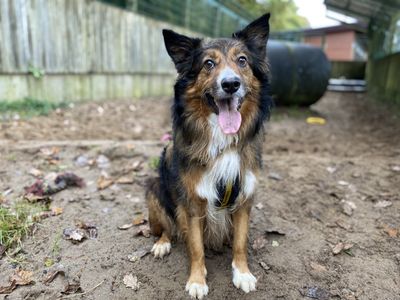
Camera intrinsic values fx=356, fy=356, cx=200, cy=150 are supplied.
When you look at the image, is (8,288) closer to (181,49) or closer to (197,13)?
(181,49)

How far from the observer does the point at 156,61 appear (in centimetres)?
1254

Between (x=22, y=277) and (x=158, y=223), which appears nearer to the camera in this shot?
(x=22, y=277)

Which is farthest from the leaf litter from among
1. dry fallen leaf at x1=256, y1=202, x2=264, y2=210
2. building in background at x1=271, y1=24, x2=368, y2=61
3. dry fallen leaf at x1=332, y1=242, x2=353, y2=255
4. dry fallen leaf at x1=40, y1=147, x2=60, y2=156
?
building in background at x1=271, y1=24, x2=368, y2=61

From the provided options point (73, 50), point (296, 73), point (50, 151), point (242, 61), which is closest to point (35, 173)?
point (50, 151)

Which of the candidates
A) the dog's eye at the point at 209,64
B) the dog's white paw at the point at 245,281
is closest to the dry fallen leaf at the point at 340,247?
the dog's white paw at the point at 245,281

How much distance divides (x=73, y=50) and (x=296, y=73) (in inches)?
223

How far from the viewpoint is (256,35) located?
3111mm

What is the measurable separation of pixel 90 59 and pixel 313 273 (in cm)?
799

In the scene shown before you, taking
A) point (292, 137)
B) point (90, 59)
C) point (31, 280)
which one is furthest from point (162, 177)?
point (90, 59)

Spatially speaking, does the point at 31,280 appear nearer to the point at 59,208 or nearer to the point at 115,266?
the point at 115,266

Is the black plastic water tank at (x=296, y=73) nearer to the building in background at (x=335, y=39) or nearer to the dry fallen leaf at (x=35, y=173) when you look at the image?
the dry fallen leaf at (x=35, y=173)

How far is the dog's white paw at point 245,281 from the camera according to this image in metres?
2.79

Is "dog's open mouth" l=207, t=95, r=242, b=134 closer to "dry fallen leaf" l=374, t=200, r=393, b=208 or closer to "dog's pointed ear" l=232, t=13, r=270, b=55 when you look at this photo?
"dog's pointed ear" l=232, t=13, r=270, b=55

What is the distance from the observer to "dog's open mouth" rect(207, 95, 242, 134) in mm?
2768
